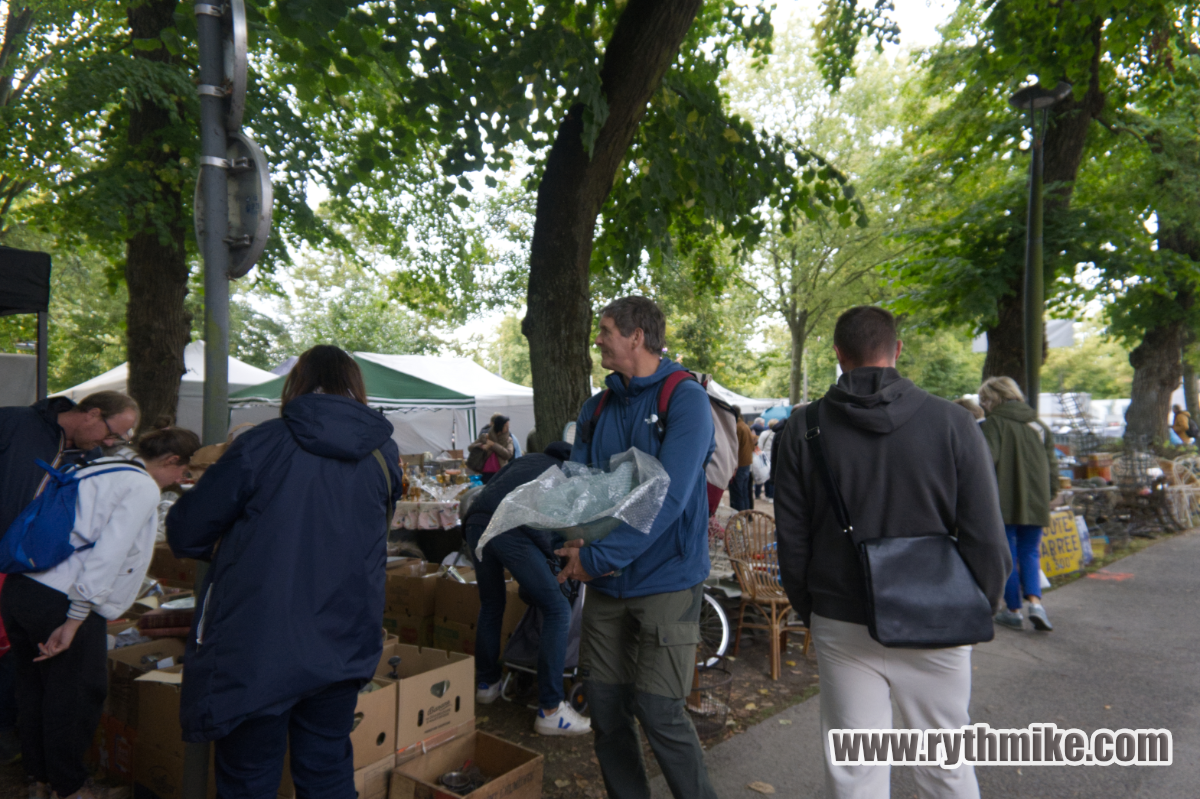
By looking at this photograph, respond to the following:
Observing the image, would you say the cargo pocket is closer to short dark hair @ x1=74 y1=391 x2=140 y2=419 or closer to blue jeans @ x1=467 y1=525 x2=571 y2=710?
blue jeans @ x1=467 y1=525 x2=571 y2=710

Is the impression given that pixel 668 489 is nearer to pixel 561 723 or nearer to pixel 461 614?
pixel 561 723

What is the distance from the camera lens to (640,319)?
272 centimetres

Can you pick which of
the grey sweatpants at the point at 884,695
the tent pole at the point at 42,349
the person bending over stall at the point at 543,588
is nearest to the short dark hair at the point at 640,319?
the grey sweatpants at the point at 884,695

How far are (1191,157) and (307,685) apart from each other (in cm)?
1369

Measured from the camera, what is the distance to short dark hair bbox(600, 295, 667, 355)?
8.87ft

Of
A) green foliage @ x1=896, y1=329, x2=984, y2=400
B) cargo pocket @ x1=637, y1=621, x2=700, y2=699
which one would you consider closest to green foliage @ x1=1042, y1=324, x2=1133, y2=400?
green foliage @ x1=896, y1=329, x2=984, y2=400

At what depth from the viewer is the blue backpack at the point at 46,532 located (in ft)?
9.02

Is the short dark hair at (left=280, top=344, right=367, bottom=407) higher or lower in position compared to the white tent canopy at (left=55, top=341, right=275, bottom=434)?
lower

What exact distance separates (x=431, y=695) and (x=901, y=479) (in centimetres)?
219

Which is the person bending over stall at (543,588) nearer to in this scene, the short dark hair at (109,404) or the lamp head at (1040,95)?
the short dark hair at (109,404)

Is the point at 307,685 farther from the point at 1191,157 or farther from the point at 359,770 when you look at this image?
the point at 1191,157

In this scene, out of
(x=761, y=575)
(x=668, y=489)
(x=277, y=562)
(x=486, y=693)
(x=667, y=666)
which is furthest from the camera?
(x=761, y=575)

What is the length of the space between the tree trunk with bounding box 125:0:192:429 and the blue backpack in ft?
19.4

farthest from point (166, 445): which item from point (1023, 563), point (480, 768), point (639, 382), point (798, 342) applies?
point (798, 342)
